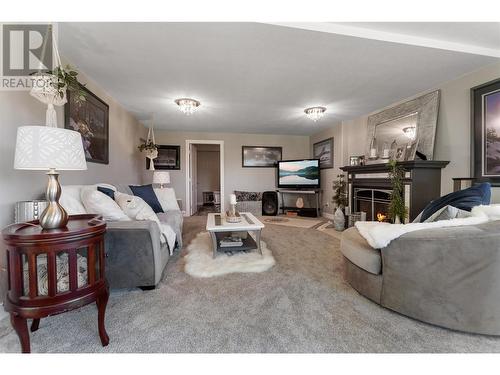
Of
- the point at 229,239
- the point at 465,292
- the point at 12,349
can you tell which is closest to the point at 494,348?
the point at 465,292

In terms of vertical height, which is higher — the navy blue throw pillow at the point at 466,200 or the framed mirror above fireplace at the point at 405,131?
the framed mirror above fireplace at the point at 405,131

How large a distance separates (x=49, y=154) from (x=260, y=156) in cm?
514

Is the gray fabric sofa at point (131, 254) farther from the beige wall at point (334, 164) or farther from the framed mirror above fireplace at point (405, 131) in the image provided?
the beige wall at point (334, 164)

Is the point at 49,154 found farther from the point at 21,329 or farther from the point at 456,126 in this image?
the point at 456,126

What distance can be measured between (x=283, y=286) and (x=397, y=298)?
0.84m

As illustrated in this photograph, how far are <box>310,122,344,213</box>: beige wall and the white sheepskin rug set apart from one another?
9.88ft

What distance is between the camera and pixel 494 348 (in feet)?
3.93

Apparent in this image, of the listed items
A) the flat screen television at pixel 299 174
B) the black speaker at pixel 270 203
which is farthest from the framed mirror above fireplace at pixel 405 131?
the black speaker at pixel 270 203

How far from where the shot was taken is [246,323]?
141 cm

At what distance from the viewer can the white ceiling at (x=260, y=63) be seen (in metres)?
1.83

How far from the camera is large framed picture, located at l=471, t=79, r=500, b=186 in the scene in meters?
2.32

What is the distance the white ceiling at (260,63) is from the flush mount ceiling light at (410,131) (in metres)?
0.50

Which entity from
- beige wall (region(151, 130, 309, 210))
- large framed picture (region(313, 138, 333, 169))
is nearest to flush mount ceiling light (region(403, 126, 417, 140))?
large framed picture (region(313, 138, 333, 169))
